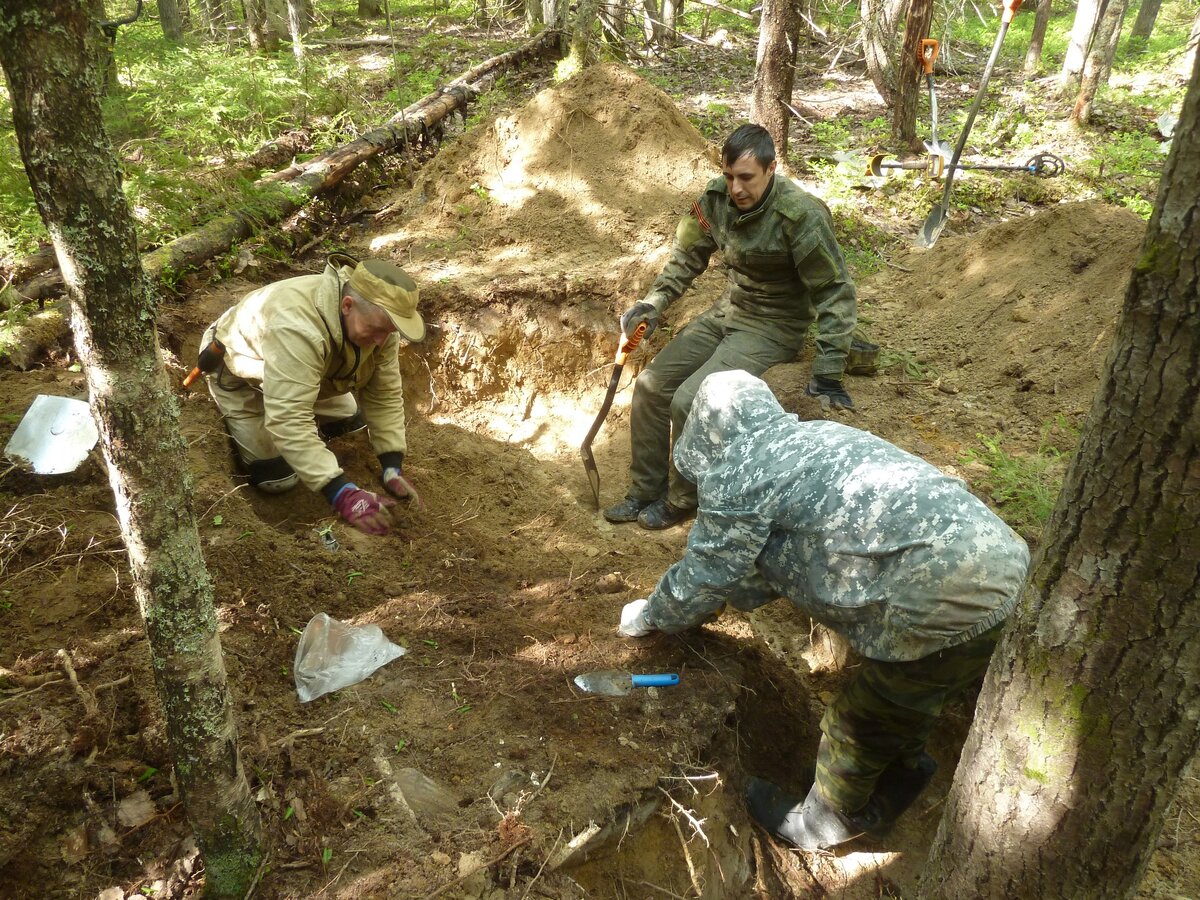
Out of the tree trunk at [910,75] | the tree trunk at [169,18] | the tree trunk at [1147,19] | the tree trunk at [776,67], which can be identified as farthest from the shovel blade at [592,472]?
the tree trunk at [1147,19]

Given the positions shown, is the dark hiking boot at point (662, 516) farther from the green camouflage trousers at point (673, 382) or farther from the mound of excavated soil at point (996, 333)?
the mound of excavated soil at point (996, 333)

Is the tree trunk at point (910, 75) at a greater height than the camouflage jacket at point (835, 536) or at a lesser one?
greater

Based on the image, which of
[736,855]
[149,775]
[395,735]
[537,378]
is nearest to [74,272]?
[149,775]

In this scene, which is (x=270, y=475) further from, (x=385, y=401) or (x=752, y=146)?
(x=752, y=146)

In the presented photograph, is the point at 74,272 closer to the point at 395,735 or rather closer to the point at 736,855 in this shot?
the point at 395,735

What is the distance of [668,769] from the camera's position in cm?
259

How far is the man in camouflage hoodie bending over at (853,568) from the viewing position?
88.7 inches

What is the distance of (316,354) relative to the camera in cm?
342

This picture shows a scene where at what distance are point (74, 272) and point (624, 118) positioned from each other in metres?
5.96

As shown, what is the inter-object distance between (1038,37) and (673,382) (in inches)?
488

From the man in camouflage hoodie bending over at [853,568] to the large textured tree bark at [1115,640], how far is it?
0.43 meters

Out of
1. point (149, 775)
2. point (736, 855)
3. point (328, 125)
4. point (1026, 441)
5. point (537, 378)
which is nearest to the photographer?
point (149, 775)

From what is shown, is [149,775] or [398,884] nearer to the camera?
[398,884]

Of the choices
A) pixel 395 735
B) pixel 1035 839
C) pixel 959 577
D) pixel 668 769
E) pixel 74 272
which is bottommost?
pixel 668 769
